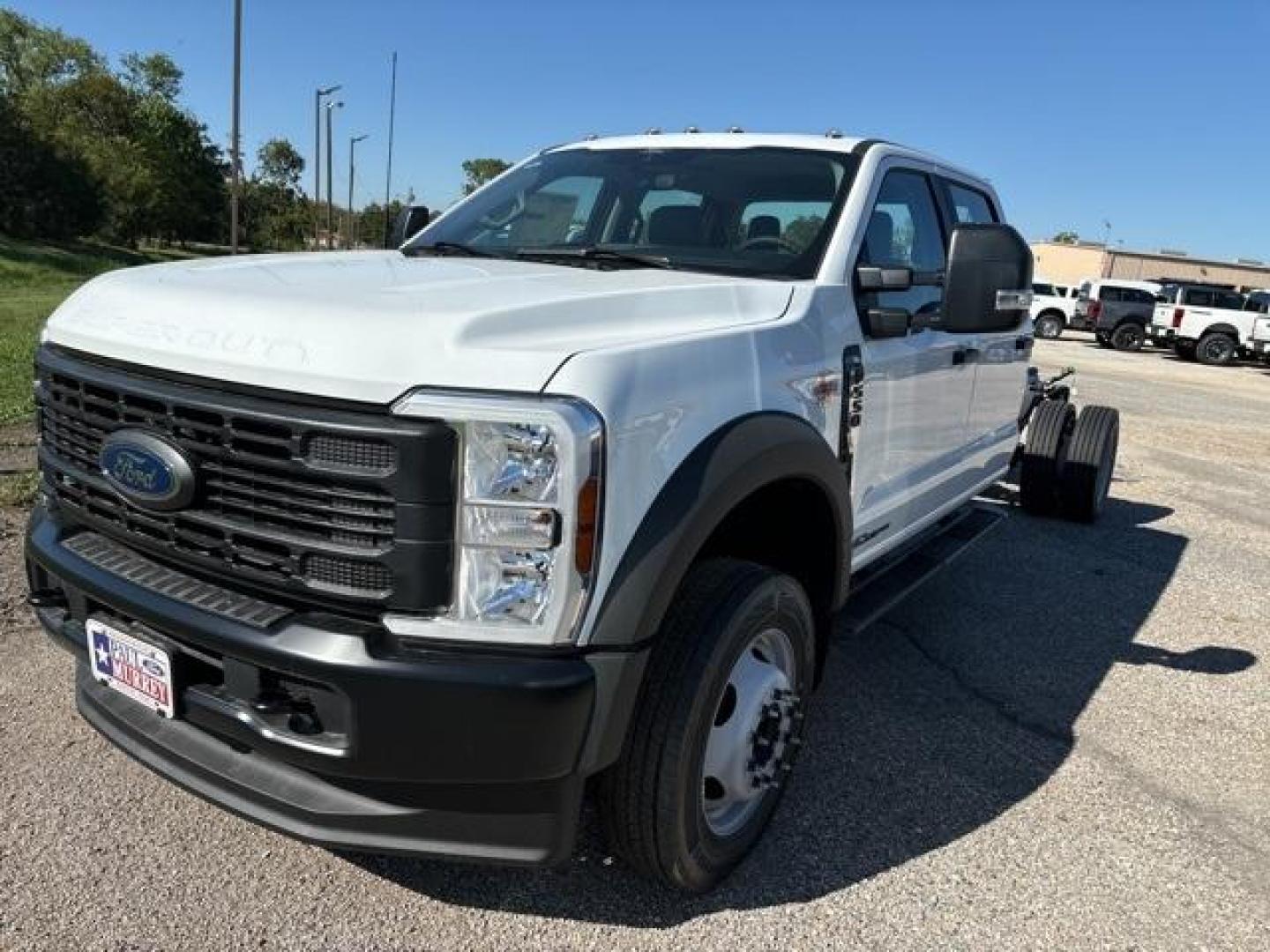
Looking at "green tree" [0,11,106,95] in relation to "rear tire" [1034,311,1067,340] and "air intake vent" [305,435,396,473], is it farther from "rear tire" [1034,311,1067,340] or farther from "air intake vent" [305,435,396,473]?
"air intake vent" [305,435,396,473]

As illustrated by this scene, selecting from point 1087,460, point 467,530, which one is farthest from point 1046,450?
point 467,530

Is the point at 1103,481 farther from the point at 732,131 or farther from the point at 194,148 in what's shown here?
the point at 194,148

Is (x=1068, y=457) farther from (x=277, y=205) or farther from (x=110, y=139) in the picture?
(x=277, y=205)

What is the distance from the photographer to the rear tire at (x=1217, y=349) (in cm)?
2675

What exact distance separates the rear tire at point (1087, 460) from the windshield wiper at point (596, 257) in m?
4.37

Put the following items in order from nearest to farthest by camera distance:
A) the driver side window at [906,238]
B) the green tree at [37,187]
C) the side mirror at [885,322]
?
the side mirror at [885,322] → the driver side window at [906,238] → the green tree at [37,187]

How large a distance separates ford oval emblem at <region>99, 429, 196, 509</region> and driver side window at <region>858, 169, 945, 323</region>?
6.66 ft

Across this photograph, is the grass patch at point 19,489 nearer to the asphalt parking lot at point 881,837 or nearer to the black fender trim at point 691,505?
the asphalt parking lot at point 881,837

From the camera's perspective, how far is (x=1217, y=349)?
88.4 ft

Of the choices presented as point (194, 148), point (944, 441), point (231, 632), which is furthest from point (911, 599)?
point (194, 148)

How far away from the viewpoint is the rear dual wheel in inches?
266

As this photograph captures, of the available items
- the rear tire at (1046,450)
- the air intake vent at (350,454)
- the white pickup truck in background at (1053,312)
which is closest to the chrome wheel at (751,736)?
the air intake vent at (350,454)

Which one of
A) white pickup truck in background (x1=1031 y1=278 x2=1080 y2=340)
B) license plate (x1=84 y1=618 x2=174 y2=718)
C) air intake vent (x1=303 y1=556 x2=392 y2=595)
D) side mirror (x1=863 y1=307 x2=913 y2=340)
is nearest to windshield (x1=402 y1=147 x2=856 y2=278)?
side mirror (x1=863 y1=307 x2=913 y2=340)

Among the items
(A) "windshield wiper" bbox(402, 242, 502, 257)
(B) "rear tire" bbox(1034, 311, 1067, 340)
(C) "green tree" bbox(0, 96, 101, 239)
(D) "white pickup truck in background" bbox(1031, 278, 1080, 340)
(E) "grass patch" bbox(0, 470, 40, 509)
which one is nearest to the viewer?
(A) "windshield wiper" bbox(402, 242, 502, 257)
